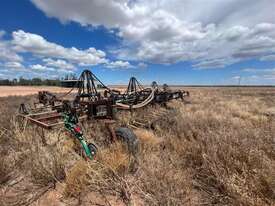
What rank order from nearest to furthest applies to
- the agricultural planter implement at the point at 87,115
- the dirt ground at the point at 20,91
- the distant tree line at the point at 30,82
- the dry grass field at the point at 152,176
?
the dry grass field at the point at 152,176 → the agricultural planter implement at the point at 87,115 → the dirt ground at the point at 20,91 → the distant tree line at the point at 30,82

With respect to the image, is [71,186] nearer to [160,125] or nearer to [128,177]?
[128,177]

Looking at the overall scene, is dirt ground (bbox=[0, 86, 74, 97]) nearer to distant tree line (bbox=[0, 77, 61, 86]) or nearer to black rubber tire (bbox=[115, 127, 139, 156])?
black rubber tire (bbox=[115, 127, 139, 156])

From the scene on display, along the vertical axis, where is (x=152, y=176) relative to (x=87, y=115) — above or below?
below

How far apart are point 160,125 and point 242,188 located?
15.9ft

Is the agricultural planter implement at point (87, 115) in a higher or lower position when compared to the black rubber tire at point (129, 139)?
higher

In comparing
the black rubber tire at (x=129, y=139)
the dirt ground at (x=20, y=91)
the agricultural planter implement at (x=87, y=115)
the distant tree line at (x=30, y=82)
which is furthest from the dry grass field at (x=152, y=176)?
the distant tree line at (x=30, y=82)

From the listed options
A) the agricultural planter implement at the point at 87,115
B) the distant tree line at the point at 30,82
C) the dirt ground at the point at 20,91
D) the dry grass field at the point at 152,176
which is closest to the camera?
the dry grass field at the point at 152,176

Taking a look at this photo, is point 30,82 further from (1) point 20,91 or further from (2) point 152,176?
Result: (2) point 152,176

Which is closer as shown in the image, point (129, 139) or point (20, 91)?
point (129, 139)

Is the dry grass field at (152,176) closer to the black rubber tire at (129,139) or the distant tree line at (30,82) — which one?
the black rubber tire at (129,139)

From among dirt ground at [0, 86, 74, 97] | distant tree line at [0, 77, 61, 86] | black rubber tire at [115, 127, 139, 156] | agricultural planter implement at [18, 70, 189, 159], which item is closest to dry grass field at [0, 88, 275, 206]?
black rubber tire at [115, 127, 139, 156]

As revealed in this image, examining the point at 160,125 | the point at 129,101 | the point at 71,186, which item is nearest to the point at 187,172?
the point at 71,186

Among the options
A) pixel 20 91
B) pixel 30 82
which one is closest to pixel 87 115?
pixel 20 91

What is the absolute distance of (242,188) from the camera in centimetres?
293
